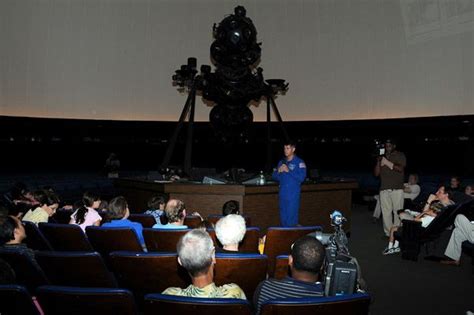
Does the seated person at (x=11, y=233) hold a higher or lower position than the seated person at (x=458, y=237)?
higher

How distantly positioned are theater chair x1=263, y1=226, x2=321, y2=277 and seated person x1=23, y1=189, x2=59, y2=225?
8.13 feet

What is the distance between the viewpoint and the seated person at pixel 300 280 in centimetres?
209

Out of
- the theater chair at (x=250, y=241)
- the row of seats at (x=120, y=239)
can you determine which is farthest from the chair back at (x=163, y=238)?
the theater chair at (x=250, y=241)

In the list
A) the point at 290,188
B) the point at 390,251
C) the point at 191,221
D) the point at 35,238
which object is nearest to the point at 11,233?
the point at 35,238

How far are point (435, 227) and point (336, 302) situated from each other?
15.2 ft

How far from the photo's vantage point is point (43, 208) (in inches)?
196

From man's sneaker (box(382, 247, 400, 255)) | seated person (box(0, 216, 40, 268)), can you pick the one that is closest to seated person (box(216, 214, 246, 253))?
seated person (box(0, 216, 40, 268))

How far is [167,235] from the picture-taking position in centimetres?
338

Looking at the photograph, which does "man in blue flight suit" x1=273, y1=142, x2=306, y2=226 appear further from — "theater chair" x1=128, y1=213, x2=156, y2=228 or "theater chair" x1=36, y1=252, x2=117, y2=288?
"theater chair" x1=36, y1=252, x2=117, y2=288

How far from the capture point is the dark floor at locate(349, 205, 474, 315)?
13.1ft

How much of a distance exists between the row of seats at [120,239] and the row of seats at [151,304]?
140 cm

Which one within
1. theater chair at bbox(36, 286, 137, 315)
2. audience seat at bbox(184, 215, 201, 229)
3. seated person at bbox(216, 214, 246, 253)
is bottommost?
audience seat at bbox(184, 215, 201, 229)

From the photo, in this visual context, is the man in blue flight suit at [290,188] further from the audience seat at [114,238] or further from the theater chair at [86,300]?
the theater chair at [86,300]

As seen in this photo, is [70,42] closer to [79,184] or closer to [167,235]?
[79,184]
